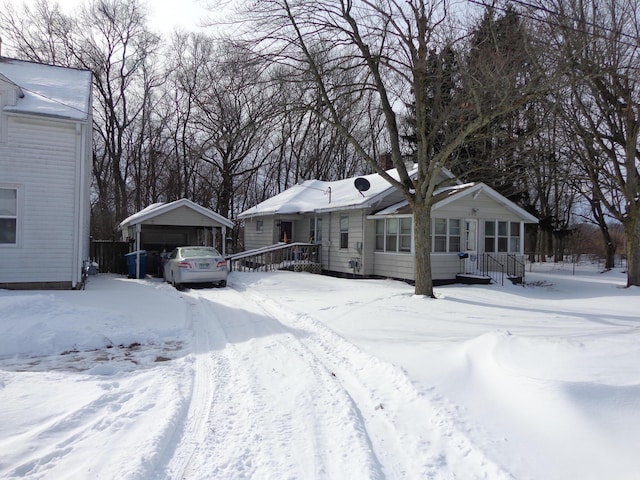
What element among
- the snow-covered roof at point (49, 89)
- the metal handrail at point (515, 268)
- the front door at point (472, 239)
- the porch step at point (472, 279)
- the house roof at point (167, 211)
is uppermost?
the snow-covered roof at point (49, 89)

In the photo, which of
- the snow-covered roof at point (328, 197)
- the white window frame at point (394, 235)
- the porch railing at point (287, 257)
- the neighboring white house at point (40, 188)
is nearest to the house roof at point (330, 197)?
the snow-covered roof at point (328, 197)

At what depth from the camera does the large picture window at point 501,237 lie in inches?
746

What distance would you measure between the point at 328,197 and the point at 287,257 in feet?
12.6

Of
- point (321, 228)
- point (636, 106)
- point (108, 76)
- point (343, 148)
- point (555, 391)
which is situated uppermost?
point (108, 76)

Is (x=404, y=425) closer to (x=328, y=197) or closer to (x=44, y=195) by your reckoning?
(x=44, y=195)

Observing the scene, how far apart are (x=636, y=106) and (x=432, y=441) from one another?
17.2 m

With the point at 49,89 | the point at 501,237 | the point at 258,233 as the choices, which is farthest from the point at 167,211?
the point at 501,237

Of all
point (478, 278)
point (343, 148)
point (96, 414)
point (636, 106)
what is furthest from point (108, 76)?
point (96, 414)

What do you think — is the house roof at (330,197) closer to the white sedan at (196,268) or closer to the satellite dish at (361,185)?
the satellite dish at (361,185)

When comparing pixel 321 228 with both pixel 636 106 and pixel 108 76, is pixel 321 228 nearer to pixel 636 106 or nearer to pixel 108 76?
pixel 636 106

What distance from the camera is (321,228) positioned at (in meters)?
22.4

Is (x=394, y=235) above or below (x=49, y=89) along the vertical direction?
below

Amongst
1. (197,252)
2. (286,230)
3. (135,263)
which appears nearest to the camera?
(197,252)

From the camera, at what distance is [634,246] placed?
1789cm
